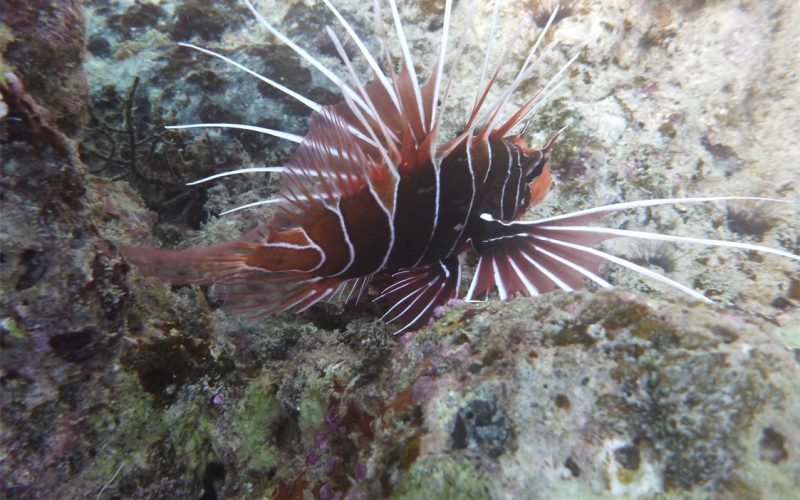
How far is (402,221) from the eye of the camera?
2.05m

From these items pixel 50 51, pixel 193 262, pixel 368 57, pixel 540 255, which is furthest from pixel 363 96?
pixel 50 51

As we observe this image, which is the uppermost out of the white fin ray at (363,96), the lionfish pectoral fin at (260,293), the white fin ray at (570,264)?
the white fin ray at (363,96)

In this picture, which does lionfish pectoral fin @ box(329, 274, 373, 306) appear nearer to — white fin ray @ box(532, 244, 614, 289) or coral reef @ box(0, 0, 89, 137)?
white fin ray @ box(532, 244, 614, 289)

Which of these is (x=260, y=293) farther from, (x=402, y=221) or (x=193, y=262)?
(x=402, y=221)

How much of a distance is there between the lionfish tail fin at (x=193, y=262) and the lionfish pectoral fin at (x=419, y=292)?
86 cm

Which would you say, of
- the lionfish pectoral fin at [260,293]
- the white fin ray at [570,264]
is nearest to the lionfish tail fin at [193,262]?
the lionfish pectoral fin at [260,293]

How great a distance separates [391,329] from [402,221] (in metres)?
0.61

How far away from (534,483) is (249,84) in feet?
11.9

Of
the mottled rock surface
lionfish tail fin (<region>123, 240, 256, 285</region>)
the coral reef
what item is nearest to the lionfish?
lionfish tail fin (<region>123, 240, 256, 285</region>)

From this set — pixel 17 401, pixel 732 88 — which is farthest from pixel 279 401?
pixel 732 88

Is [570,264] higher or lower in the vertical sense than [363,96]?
lower

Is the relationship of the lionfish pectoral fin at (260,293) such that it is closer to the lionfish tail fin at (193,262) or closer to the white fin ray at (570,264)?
the lionfish tail fin at (193,262)

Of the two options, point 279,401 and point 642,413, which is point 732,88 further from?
point 279,401

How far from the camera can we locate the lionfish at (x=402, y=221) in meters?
1.81
